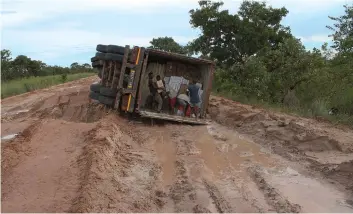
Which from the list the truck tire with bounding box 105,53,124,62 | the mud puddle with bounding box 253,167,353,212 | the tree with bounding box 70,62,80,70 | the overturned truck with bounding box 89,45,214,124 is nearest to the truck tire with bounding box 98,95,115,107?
the overturned truck with bounding box 89,45,214,124

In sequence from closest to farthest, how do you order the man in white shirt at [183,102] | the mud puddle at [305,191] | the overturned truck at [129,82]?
the mud puddle at [305,191]
the overturned truck at [129,82]
the man in white shirt at [183,102]

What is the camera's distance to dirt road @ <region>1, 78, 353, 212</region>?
6184 mm

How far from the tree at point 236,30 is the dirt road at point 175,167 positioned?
9243mm

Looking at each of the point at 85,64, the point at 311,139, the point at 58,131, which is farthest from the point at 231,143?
the point at 85,64

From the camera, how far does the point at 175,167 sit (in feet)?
27.6

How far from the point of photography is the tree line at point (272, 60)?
17750 millimetres

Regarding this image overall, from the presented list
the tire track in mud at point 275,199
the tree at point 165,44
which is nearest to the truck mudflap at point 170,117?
the tire track in mud at point 275,199

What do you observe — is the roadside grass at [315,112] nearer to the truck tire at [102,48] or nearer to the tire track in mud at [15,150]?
the truck tire at [102,48]

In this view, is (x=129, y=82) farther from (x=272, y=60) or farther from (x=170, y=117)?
(x=272, y=60)

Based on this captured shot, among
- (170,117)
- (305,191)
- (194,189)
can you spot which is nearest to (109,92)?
(170,117)

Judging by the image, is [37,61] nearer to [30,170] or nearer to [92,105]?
[92,105]

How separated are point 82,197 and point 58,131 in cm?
379

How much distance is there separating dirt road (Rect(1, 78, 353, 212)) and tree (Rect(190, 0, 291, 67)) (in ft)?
30.3

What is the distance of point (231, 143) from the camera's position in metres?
11.0
